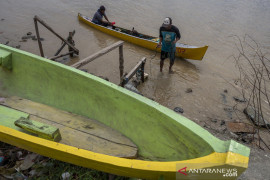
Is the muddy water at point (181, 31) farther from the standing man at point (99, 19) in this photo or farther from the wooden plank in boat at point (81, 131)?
the wooden plank in boat at point (81, 131)

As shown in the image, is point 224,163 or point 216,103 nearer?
point 224,163

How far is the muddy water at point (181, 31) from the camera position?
17.6 feet

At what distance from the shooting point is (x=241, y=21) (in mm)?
11812

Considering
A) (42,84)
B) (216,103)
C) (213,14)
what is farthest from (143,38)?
(213,14)

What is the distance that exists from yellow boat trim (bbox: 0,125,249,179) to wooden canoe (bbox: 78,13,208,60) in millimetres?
5065

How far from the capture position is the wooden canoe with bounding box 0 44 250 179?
1.89 meters

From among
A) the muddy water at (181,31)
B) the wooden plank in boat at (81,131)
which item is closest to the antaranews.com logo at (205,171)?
the wooden plank in boat at (81,131)

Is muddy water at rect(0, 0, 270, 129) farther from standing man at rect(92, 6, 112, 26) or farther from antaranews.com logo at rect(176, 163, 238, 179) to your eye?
antaranews.com logo at rect(176, 163, 238, 179)

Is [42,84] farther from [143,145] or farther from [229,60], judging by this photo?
[229,60]

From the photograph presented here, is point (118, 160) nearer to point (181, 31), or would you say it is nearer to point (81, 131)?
point (81, 131)

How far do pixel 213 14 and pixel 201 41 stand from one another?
485cm

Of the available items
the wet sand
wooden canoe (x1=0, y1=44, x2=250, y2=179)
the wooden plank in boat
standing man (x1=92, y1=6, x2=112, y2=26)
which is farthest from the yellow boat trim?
standing man (x1=92, y1=6, x2=112, y2=26)

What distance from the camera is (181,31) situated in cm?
1016

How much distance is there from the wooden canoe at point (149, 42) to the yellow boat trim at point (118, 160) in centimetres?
506
